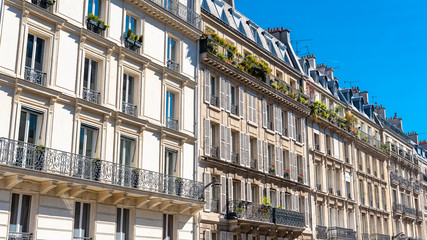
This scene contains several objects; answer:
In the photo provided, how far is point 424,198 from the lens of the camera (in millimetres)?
54406

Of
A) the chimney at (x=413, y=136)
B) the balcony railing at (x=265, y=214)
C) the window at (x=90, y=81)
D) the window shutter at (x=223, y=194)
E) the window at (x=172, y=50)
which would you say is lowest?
the balcony railing at (x=265, y=214)

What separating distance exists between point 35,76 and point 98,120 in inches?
108

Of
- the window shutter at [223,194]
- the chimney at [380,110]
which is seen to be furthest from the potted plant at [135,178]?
the chimney at [380,110]

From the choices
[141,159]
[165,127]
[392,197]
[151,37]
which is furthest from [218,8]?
[392,197]

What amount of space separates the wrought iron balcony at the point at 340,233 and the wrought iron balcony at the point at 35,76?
21572 mm

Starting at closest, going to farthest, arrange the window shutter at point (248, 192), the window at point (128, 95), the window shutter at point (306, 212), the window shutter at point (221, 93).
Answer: the window at point (128, 95), the window shutter at point (221, 93), the window shutter at point (248, 192), the window shutter at point (306, 212)

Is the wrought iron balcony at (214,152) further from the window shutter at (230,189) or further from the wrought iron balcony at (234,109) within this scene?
the wrought iron balcony at (234,109)

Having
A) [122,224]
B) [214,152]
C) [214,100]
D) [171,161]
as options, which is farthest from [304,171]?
[122,224]

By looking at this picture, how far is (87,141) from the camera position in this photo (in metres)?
18.6

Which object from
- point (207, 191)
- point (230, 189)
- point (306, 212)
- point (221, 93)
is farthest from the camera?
point (306, 212)

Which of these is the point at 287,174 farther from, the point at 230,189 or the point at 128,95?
the point at 128,95

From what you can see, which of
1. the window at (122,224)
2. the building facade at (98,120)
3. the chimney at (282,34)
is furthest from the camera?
the chimney at (282,34)

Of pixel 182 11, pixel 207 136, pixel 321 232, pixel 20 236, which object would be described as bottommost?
pixel 20 236

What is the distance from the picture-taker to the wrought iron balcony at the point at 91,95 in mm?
18741
